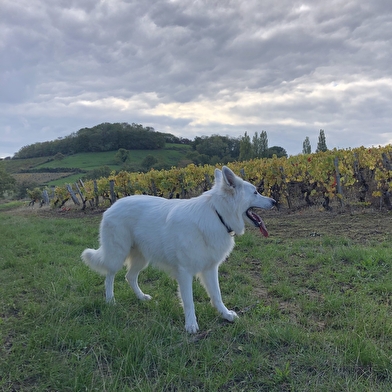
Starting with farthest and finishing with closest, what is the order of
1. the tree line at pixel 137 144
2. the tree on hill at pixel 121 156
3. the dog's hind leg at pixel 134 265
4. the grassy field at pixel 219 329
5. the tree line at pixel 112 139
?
the tree line at pixel 112 139 → the tree on hill at pixel 121 156 → the tree line at pixel 137 144 → the dog's hind leg at pixel 134 265 → the grassy field at pixel 219 329

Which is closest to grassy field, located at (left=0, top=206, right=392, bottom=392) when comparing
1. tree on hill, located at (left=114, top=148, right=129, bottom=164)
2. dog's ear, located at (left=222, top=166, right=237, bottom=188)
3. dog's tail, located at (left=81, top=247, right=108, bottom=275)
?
dog's tail, located at (left=81, top=247, right=108, bottom=275)

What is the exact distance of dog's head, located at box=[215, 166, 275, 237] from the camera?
12.6ft

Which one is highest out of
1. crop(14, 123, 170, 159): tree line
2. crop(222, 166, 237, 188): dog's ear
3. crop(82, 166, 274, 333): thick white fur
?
crop(14, 123, 170, 159): tree line

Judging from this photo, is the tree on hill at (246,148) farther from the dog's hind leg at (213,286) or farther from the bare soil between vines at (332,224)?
the dog's hind leg at (213,286)

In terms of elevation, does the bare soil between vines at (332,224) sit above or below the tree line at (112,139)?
below

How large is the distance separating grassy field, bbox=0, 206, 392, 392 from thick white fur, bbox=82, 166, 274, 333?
43cm

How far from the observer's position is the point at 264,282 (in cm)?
500

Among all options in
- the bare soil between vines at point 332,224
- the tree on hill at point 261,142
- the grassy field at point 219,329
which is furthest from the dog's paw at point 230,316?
the tree on hill at point 261,142

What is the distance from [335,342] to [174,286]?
2.63 metres

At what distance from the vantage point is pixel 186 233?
3754 mm

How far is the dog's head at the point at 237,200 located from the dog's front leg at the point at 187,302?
32.7 inches

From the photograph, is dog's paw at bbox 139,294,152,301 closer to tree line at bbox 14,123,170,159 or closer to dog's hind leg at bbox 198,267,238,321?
dog's hind leg at bbox 198,267,238,321

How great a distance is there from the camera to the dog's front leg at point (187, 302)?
11.6ft

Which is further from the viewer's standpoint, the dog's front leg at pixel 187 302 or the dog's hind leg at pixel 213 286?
the dog's hind leg at pixel 213 286
